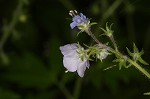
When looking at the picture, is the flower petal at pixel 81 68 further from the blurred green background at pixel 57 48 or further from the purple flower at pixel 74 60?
the blurred green background at pixel 57 48

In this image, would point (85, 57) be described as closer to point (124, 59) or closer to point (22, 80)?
point (124, 59)

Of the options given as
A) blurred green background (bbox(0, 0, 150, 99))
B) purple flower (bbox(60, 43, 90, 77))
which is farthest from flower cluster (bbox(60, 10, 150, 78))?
blurred green background (bbox(0, 0, 150, 99))

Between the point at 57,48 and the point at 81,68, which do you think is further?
the point at 57,48

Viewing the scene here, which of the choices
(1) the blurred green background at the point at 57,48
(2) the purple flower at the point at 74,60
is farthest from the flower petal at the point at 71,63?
(1) the blurred green background at the point at 57,48

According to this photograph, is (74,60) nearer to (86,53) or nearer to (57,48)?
(86,53)

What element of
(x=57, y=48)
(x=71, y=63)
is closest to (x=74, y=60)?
(x=71, y=63)

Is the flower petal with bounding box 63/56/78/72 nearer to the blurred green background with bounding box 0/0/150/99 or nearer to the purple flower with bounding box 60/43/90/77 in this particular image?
the purple flower with bounding box 60/43/90/77

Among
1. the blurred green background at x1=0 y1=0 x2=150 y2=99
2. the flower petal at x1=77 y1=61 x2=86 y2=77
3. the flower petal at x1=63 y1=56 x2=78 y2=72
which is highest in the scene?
the blurred green background at x1=0 y1=0 x2=150 y2=99
